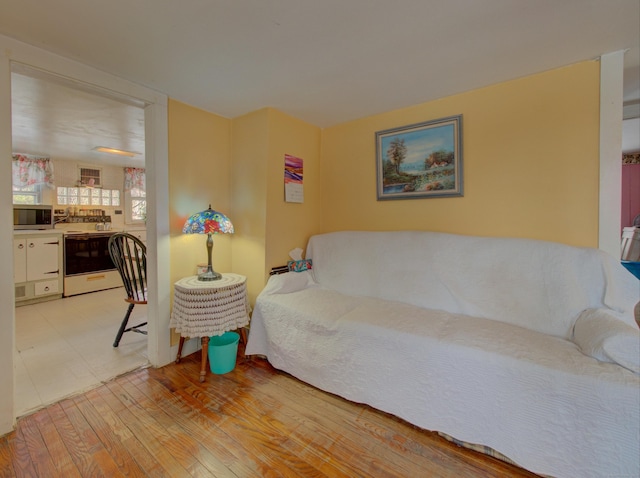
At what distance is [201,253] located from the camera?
7.95ft

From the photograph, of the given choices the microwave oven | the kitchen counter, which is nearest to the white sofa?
the kitchen counter

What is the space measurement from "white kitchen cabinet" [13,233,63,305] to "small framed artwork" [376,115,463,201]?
4.35 m

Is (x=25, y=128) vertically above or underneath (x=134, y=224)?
above

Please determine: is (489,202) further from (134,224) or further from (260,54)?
(134,224)

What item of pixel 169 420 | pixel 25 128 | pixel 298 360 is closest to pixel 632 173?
pixel 298 360

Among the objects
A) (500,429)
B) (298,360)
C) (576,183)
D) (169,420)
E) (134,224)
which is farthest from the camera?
(134,224)

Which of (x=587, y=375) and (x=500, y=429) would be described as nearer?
(x=587, y=375)

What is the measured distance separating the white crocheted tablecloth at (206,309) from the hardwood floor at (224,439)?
39cm

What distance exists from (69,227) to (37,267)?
1067 millimetres

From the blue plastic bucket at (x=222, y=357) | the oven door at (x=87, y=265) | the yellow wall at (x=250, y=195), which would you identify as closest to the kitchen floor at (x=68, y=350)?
the oven door at (x=87, y=265)

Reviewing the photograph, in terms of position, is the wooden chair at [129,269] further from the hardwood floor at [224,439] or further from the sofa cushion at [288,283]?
the sofa cushion at [288,283]

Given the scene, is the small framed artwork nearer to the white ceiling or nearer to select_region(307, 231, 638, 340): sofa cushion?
the white ceiling

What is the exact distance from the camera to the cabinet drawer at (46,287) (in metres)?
3.60

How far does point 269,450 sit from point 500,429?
3.65ft
